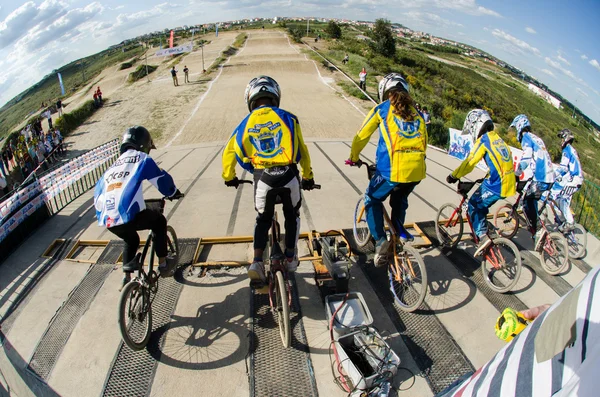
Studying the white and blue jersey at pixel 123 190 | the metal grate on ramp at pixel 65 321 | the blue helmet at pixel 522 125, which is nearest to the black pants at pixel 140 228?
the white and blue jersey at pixel 123 190

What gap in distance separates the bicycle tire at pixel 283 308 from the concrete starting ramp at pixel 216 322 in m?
0.19

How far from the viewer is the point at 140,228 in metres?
3.84

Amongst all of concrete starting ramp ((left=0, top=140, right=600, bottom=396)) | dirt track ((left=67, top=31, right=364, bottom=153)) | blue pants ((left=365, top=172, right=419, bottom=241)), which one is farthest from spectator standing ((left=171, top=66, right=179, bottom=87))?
blue pants ((left=365, top=172, right=419, bottom=241))

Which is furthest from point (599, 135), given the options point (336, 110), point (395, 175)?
point (395, 175)

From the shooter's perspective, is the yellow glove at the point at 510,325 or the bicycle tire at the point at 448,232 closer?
the yellow glove at the point at 510,325

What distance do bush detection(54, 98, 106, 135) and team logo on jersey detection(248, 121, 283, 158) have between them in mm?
24860

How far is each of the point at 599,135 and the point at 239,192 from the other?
55.1 meters

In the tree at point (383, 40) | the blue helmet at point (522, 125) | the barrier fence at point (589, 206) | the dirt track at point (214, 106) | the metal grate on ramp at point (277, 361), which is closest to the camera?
the metal grate on ramp at point (277, 361)

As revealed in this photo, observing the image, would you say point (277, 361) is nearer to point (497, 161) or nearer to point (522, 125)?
point (497, 161)

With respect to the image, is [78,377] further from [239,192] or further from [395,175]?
[239,192]

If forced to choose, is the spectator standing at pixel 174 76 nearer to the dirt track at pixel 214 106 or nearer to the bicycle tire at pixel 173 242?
the dirt track at pixel 214 106

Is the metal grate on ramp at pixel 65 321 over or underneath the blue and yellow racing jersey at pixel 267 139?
underneath

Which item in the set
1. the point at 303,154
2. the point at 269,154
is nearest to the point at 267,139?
the point at 269,154

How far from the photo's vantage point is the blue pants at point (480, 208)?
191 inches
